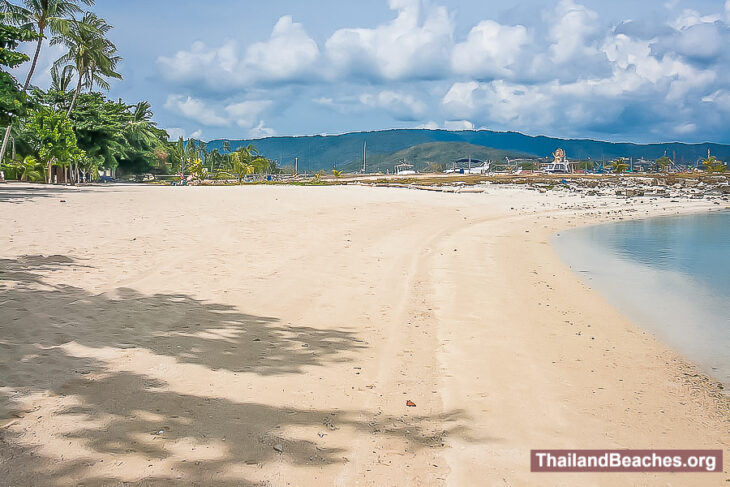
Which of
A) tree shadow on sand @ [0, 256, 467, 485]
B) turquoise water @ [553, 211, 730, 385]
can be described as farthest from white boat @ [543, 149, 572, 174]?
tree shadow on sand @ [0, 256, 467, 485]

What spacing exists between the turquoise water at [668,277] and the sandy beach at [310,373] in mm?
575

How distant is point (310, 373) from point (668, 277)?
38.1 ft

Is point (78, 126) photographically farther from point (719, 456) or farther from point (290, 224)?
point (719, 456)

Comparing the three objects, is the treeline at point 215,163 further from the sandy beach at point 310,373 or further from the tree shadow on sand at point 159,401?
the tree shadow on sand at point 159,401

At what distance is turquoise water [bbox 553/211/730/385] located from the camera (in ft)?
26.0

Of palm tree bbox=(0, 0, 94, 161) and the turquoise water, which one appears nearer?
the turquoise water

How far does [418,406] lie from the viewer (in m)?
4.45

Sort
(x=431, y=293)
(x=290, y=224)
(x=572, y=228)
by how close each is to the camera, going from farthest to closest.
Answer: (x=572, y=228)
(x=290, y=224)
(x=431, y=293)

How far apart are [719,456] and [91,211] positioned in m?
17.1

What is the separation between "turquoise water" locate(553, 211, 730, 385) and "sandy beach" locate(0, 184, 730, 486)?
575mm

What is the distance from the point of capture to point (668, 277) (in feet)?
44.4

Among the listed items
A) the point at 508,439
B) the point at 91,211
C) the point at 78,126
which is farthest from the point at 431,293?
the point at 78,126

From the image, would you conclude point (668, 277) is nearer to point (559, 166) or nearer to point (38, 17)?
point (38, 17)

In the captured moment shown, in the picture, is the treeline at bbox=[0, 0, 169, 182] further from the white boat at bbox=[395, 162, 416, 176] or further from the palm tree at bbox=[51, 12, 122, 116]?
the white boat at bbox=[395, 162, 416, 176]
